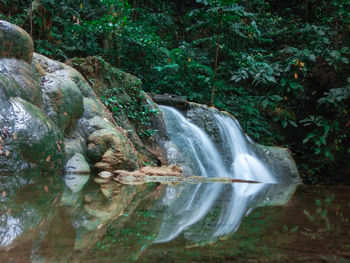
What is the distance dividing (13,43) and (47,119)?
1346mm

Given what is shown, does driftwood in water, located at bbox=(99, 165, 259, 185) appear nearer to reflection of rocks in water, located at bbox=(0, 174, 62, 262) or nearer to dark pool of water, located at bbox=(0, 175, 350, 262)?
reflection of rocks in water, located at bbox=(0, 174, 62, 262)

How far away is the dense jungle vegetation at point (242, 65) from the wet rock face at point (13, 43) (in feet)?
10.3

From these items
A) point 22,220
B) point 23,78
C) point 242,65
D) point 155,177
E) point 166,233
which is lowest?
point 242,65

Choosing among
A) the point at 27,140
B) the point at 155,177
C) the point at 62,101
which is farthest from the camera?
the point at 62,101

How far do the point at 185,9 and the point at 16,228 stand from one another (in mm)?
14505

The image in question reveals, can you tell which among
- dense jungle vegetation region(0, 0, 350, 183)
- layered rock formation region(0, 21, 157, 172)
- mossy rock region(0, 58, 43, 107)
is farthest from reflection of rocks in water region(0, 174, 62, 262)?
dense jungle vegetation region(0, 0, 350, 183)

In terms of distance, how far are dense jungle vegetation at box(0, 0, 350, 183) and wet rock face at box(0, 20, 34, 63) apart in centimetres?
313

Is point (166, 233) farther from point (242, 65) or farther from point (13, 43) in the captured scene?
point (242, 65)

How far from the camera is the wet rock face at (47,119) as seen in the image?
11.8ft

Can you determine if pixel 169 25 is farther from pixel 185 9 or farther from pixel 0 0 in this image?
pixel 0 0

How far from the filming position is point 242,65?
10.4 m

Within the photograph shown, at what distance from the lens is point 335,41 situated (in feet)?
34.3

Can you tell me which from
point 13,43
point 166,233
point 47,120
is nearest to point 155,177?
point 47,120

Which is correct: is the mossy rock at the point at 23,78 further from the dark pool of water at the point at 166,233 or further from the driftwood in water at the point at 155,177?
the dark pool of water at the point at 166,233
